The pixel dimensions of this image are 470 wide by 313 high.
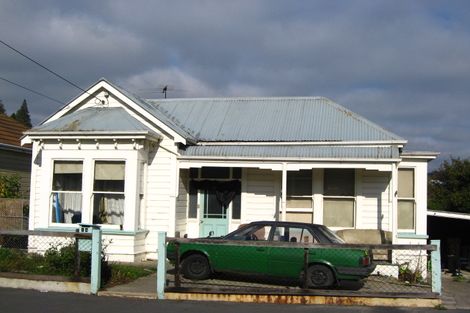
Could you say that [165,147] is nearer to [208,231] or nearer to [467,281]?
[208,231]

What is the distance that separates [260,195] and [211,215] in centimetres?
164

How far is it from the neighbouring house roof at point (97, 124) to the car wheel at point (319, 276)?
6.47 metres

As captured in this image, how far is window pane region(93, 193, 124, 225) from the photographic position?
16234 millimetres

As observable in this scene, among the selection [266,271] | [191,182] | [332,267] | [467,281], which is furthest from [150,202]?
[467,281]

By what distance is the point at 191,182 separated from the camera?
1753 centimetres

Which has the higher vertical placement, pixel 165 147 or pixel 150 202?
pixel 165 147

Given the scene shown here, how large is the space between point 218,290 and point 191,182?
685 cm

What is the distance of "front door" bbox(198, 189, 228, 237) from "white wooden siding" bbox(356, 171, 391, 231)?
13.2 feet

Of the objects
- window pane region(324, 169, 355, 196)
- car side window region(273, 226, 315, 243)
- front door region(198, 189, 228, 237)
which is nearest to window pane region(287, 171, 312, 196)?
window pane region(324, 169, 355, 196)

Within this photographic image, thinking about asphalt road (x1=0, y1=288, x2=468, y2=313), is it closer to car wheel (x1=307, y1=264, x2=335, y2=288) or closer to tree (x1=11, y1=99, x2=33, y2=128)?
car wheel (x1=307, y1=264, x2=335, y2=288)

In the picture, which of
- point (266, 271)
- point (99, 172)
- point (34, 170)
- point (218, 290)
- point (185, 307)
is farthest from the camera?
point (34, 170)

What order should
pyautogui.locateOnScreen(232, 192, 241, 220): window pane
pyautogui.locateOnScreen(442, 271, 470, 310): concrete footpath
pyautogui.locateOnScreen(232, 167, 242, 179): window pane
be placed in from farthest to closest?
pyautogui.locateOnScreen(232, 167, 242, 179): window pane < pyautogui.locateOnScreen(232, 192, 241, 220): window pane < pyautogui.locateOnScreen(442, 271, 470, 310): concrete footpath

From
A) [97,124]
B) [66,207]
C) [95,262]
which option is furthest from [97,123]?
[95,262]

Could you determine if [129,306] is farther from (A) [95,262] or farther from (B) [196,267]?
(B) [196,267]
